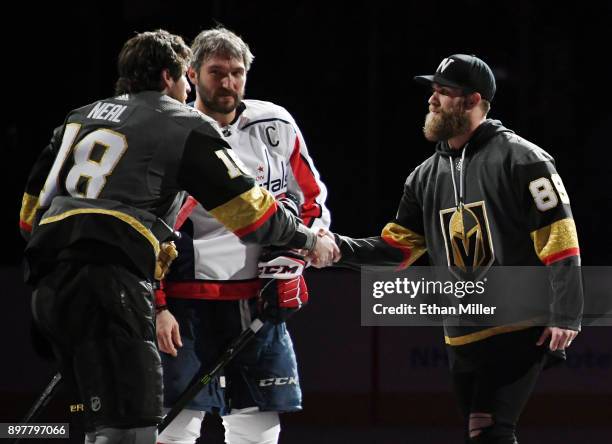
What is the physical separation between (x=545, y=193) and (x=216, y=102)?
1020mm

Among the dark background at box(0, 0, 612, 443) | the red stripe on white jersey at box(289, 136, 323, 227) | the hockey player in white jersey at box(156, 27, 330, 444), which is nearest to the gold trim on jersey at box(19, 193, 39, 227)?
the hockey player in white jersey at box(156, 27, 330, 444)

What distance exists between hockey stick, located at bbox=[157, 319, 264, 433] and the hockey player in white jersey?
52mm

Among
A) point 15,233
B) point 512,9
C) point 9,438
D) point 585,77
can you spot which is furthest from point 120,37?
point 9,438

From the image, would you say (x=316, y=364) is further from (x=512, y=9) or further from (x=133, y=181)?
(x=133, y=181)

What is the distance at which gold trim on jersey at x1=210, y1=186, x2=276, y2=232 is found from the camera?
2.96 metres

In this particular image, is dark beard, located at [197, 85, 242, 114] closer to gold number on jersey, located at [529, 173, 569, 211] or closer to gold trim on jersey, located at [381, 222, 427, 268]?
gold trim on jersey, located at [381, 222, 427, 268]

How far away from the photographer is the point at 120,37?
6465 millimetres

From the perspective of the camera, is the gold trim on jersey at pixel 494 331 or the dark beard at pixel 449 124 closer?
the gold trim on jersey at pixel 494 331

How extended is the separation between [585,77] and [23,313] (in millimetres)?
3420

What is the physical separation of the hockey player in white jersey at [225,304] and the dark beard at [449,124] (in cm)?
51

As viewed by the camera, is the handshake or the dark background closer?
the handshake

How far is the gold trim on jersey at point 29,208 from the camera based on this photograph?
3.29 m

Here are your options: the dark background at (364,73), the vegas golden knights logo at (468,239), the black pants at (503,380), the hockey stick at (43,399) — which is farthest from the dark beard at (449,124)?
the dark background at (364,73)

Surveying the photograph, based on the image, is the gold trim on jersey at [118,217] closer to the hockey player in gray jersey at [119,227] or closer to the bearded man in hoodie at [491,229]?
the hockey player in gray jersey at [119,227]
